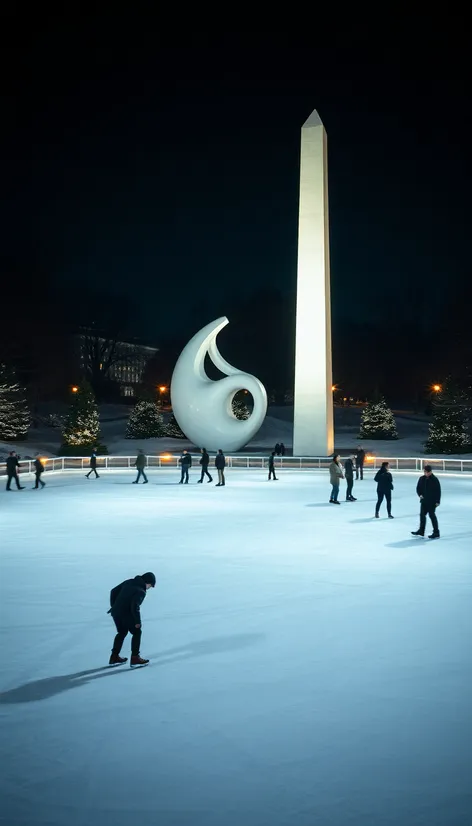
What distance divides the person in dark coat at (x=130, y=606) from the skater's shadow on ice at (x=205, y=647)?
0.35 metres

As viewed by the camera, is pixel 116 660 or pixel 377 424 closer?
pixel 116 660

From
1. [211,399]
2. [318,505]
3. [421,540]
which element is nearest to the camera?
[421,540]

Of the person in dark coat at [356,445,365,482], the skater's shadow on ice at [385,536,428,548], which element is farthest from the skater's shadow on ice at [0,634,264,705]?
the person in dark coat at [356,445,365,482]

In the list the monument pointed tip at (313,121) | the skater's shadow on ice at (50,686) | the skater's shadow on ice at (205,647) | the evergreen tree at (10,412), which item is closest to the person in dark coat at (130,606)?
the skater's shadow on ice at (50,686)

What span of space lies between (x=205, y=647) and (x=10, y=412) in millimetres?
40342

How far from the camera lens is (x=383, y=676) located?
6.41 meters

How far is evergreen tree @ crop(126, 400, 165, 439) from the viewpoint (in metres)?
52.2

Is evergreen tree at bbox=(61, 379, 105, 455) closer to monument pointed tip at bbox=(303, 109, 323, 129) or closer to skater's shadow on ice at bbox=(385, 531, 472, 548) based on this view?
monument pointed tip at bbox=(303, 109, 323, 129)

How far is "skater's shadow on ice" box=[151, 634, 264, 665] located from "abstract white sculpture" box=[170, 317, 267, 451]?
30.7 meters

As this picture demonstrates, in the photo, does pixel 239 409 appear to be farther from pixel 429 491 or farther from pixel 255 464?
pixel 429 491

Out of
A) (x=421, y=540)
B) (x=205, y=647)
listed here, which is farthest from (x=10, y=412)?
(x=205, y=647)

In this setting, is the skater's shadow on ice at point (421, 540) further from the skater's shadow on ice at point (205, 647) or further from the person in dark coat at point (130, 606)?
the person in dark coat at point (130, 606)

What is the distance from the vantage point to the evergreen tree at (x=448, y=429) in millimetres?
42219

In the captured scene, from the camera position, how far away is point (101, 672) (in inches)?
259
